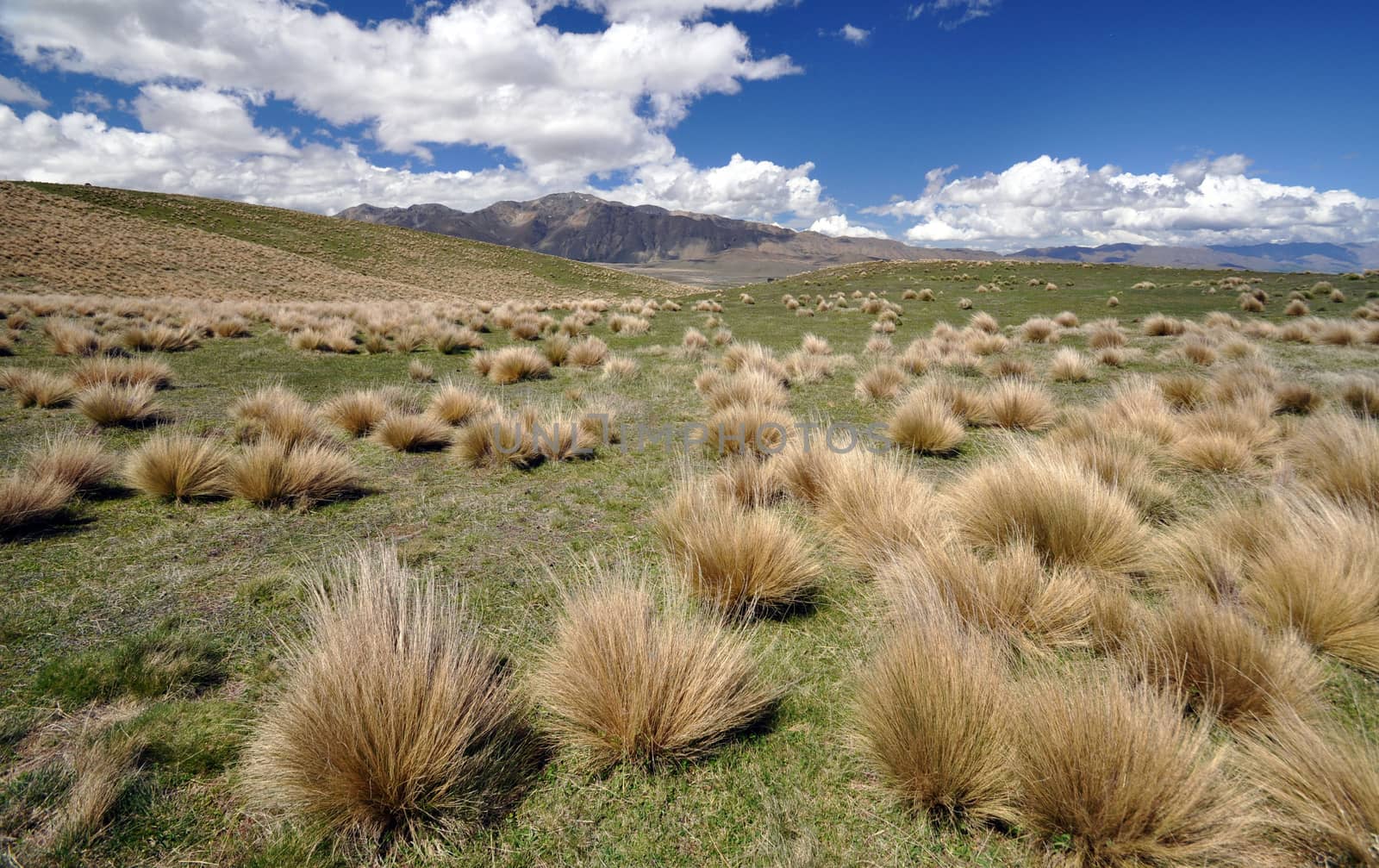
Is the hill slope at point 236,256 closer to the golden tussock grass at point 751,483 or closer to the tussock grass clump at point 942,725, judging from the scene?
the golden tussock grass at point 751,483

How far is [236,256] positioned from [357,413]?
4922 cm

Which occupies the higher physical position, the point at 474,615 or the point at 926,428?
the point at 926,428

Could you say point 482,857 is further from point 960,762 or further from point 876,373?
point 876,373

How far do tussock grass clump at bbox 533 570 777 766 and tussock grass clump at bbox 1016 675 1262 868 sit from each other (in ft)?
3.20

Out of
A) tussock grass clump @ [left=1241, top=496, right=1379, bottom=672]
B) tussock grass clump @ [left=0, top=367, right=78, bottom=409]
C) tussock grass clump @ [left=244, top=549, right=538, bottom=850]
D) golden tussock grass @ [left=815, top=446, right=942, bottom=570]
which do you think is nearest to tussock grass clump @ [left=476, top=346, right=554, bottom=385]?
tussock grass clump @ [left=0, top=367, right=78, bottom=409]

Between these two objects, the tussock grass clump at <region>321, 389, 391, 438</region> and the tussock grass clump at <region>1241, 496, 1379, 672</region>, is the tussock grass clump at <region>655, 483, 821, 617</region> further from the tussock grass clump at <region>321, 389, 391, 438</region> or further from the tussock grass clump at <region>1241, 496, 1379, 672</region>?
the tussock grass clump at <region>321, 389, 391, 438</region>

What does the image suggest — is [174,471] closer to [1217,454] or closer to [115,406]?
[115,406]

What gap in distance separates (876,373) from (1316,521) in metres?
5.72

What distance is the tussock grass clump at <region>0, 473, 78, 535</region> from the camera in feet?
10.8

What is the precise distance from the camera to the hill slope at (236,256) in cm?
3050

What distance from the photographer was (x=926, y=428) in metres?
5.54

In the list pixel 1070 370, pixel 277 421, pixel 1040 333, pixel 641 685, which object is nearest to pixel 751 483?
pixel 641 685

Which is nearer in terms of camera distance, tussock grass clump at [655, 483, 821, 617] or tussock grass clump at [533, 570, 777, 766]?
tussock grass clump at [533, 570, 777, 766]

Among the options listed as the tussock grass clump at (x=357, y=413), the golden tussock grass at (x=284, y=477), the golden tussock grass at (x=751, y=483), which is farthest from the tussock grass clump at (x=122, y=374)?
the golden tussock grass at (x=751, y=483)
